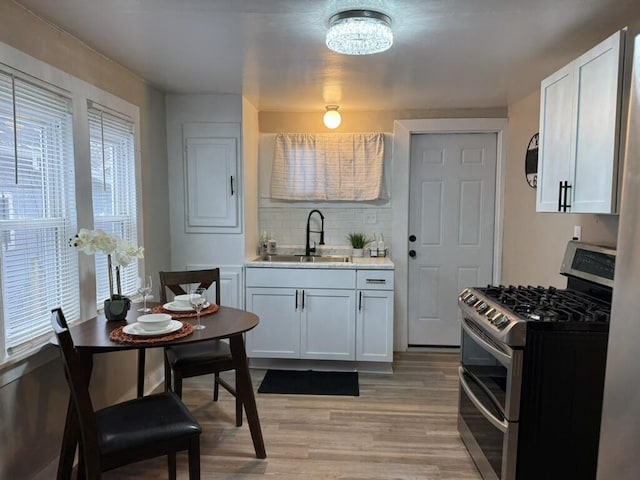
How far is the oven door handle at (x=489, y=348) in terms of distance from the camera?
1804mm

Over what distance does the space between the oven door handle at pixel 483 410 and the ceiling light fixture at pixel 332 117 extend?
2238 mm

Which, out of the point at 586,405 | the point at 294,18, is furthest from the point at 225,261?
the point at 586,405

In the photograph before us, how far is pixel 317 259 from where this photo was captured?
3.81 metres

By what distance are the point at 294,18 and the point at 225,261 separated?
6.90 ft

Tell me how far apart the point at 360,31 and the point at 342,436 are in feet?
7.25

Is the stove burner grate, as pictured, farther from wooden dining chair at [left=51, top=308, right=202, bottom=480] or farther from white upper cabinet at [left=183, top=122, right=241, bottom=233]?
white upper cabinet at [left=183, top=122, right=241, bottom=233]

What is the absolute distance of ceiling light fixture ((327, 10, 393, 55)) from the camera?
5.96 ft

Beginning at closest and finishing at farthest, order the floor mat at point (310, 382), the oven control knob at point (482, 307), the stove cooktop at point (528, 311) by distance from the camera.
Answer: the stove cooktop at point (528, 311)
the oven control knob at point (482, 307)
the floor mat at point (310, 382)

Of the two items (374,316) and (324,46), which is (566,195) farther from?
(374,316)

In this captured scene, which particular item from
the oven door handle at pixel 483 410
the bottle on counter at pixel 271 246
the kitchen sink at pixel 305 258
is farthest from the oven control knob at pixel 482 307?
the bottle on counter at pixel 271 246

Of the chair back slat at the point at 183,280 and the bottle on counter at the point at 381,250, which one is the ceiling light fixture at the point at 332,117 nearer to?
the bottle on counter at the point at 381,250

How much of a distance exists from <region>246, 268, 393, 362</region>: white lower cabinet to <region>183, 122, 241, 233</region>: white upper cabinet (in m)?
0.50

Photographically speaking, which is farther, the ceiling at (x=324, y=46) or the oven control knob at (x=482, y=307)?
the oven control knob at (x=482, y=307)

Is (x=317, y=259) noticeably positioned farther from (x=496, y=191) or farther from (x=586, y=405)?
(x=586, y=405)
